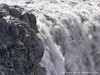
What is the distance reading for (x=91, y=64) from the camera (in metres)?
34.5

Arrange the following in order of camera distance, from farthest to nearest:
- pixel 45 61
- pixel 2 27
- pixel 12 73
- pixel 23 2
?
pixel 23 2, pixel 45 61, pixel 2 27, pixel 12 73

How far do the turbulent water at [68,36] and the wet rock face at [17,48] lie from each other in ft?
12.7

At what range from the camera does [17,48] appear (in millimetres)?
21203

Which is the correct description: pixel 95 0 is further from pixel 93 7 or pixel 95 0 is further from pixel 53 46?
pixel 53 46

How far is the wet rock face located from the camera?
20.1 metres

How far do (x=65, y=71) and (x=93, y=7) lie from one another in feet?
42.5

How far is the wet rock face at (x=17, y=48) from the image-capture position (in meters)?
20.1

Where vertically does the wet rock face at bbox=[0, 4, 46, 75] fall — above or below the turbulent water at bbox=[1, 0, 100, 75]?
above

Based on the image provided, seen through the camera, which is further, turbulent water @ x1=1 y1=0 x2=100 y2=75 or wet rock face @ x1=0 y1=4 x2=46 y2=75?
turbulent water @ x1=1 y1=0 x2=100 y2=75

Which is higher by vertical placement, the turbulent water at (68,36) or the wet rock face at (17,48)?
the wet rock face at (17,48)

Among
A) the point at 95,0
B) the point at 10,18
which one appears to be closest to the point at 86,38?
the point at 95,0

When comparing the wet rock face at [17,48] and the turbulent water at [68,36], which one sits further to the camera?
the turbulent water at [68,36]

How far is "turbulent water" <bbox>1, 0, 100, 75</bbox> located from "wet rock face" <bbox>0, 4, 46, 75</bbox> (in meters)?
3.86

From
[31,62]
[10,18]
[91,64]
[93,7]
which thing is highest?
[10,18]
